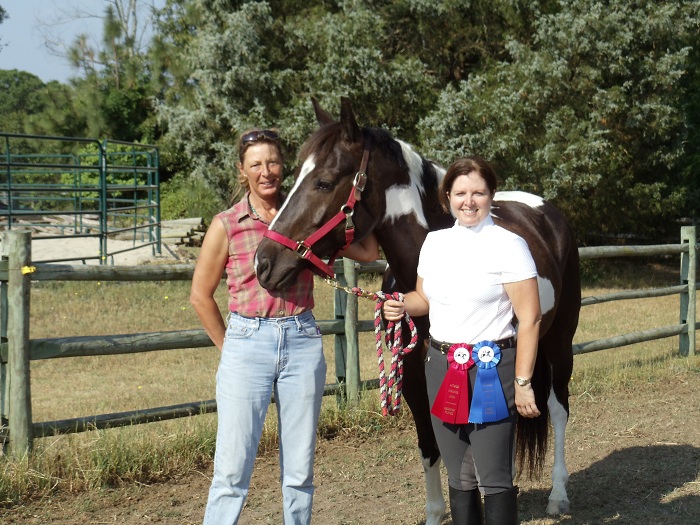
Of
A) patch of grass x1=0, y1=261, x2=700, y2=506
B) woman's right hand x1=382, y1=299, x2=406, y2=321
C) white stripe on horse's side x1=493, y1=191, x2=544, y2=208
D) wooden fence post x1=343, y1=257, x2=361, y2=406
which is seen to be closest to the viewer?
woman's right hand x1=382, y1=299, x2=406, y2=321

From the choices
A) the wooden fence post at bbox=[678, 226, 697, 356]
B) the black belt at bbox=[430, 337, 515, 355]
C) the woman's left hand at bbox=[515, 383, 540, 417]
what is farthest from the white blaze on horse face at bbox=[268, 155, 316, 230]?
the wooden fence post at bbox=[678, 226, 697, 356]

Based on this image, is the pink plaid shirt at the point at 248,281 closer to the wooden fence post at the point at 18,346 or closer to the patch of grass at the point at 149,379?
the wooden fence post at the point at 18,346

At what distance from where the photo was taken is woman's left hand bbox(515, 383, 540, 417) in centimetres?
249

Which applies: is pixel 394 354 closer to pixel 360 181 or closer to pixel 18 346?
pixel 360 181

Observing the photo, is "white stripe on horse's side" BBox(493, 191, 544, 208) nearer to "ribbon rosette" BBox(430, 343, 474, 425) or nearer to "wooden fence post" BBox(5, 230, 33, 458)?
"ribbon rosette" BBox(430, 343, 474, 425)

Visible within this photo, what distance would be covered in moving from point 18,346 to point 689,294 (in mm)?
6396

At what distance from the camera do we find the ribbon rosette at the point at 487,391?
251 cm

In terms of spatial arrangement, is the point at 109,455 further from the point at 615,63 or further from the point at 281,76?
the point at 615,63

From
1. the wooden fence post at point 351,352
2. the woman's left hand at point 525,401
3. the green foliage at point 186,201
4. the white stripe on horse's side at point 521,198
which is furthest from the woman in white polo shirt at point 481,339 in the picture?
the green foliage at point 186,201

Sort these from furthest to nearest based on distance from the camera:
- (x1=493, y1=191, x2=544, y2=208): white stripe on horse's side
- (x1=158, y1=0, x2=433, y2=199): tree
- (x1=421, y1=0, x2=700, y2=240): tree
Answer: (x1=158, y1=0, x2=433, y2=199): tree, (x1=421, y1=0, x2=700, y2=240): tree, (x1=493, y1=191, x2=544, y2=208): white stripe on horse's side

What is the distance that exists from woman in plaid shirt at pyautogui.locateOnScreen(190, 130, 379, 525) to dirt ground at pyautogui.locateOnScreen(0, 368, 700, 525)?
3.96ft

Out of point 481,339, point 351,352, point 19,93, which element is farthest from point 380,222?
point 19,93

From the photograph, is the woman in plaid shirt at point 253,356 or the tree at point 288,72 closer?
the woman in plaid shirt at point 253,356

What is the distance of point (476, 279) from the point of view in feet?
8.25
